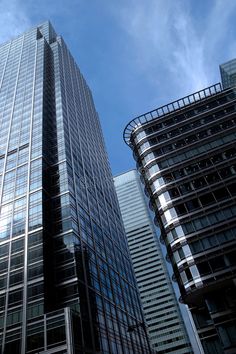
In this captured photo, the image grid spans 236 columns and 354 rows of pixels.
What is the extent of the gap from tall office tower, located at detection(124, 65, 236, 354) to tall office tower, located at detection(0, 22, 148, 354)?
1796 centimetres

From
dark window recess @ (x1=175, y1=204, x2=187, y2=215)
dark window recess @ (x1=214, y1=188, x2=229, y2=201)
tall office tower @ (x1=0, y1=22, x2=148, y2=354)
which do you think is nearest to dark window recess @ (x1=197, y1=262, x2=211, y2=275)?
dark window recess @ (x1=175, y1=204, x2=187, y2=215)

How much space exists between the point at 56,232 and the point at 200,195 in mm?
30630

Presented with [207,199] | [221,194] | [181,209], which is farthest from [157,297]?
[221,194]

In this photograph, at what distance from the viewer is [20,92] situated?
113 m

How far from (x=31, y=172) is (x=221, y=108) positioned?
44574mm

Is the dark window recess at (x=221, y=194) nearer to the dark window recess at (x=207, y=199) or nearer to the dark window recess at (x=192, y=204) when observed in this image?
the dark window recess at (x=207, y=199)

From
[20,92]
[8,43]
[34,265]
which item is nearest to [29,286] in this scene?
[34,265]

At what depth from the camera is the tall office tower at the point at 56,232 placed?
56.2 meters

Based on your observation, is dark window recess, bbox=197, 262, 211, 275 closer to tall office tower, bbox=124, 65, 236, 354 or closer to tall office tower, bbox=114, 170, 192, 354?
tall office tower, bbox=124, 65, 236, 354

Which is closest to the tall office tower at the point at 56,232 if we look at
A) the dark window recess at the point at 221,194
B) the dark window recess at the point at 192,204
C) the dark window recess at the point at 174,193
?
the dark window recess at the point at 174,193

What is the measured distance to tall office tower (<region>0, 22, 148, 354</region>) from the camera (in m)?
56.2

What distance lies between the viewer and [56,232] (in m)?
70.4

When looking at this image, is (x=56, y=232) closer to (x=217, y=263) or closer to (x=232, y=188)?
(x=217, y=263)

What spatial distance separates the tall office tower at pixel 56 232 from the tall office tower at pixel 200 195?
17955 mm
